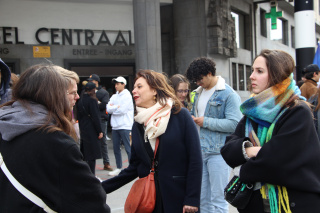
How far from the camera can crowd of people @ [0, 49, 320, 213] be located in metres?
1.75

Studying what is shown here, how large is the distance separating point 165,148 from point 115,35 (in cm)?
1076

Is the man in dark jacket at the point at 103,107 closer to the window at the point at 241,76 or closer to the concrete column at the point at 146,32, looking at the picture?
the concrete column at the point at 146,32

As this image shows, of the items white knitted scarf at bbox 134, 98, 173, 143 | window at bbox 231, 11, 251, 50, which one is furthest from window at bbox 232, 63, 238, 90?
white knitted scarf at bbox 134, 98, 173, 143

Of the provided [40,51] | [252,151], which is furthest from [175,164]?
[40,51]

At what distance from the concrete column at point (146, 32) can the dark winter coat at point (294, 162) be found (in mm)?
9229

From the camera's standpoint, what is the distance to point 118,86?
7816mm

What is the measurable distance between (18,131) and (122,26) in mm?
11986

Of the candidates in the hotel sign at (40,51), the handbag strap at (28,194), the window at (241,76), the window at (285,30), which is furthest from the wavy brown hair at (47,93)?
the window at (285,30)

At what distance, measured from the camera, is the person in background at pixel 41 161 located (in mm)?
1730

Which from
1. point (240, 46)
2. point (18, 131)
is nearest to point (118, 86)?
point (18, 131)

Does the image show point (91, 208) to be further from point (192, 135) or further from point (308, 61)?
point (308, 61)

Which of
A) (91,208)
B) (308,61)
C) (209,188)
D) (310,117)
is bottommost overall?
(209,188)

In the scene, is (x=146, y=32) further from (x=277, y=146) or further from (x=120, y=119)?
(x=277, y=146)

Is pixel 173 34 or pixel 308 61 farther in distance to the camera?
pixel 173 34
